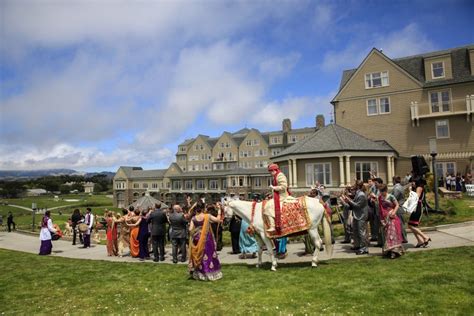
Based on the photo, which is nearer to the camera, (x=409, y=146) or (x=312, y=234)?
(x=312, y=234)

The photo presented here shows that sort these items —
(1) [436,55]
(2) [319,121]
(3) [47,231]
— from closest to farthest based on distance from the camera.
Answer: (3) [47,231] < (1) [436,55] < (2) [319,121]

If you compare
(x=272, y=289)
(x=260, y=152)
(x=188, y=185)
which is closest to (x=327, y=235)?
(x=272, y=289)

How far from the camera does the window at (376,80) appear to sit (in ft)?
106

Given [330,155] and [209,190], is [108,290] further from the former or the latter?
[209,190]

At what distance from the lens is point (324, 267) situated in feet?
30.9

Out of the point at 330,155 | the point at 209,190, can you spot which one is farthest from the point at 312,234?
the point at 209,190

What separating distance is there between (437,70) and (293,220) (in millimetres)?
29021

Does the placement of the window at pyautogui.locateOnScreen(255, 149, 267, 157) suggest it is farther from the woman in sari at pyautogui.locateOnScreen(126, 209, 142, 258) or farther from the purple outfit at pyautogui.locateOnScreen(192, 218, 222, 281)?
the purple outfit at pyautogui.locateOnScreen(192, 218, 222, 281)

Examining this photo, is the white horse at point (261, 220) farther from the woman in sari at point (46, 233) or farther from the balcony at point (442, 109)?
the balcony at point (442, 109)

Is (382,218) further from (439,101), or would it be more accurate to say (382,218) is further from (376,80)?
(376,80)

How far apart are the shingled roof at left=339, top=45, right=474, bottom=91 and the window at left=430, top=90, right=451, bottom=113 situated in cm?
89

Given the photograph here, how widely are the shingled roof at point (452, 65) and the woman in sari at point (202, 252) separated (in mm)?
29224

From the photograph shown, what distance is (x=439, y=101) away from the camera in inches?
1190

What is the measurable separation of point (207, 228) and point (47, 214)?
948cm
